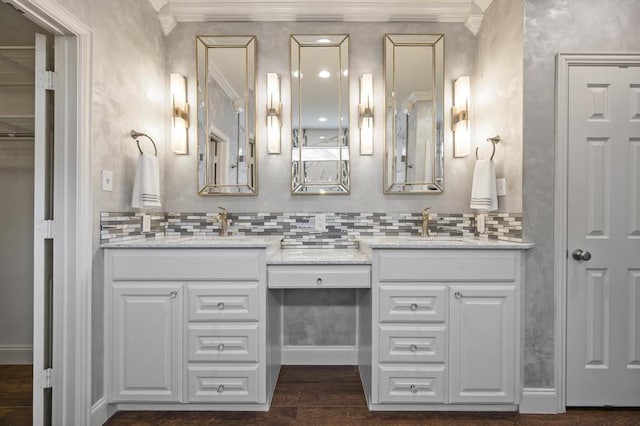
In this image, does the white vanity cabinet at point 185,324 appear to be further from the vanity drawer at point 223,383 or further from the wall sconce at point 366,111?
the wall sconce at point 366,111

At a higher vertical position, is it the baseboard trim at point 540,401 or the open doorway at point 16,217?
the open doorway at point 16,217

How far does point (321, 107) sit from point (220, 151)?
33.8 inches

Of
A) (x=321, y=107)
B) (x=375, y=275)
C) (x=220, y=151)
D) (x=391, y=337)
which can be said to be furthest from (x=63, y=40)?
(x=391, y=337)

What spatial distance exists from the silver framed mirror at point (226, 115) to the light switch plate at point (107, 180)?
74 centimetres

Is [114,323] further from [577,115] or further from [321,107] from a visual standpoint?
[577,115]

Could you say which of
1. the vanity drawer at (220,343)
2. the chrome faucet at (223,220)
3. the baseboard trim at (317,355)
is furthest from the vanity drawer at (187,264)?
the baseboard trim at (317,355)

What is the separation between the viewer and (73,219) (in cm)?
172

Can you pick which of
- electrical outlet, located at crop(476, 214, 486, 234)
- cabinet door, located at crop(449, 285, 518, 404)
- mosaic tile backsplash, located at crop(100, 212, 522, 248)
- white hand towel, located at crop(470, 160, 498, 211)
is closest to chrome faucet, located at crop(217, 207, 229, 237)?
mosaic tile backsplash, located at crop(100, 212, 522, 248)

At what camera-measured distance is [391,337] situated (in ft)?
6.46

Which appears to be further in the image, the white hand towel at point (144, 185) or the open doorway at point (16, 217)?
the open doorway at point (16, 217)

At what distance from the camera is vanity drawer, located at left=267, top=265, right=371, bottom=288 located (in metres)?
2.01

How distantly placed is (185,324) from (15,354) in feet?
5.50

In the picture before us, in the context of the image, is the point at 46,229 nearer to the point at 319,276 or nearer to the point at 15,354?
the point at 319,276

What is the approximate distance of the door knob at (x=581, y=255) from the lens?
2.00 metres
